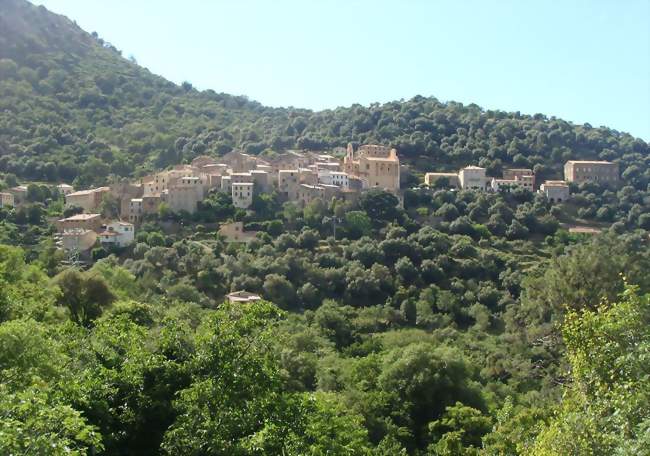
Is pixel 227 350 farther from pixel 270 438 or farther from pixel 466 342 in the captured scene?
pixel 466 342

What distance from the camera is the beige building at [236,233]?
52125mm

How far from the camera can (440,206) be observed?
61.3 meters

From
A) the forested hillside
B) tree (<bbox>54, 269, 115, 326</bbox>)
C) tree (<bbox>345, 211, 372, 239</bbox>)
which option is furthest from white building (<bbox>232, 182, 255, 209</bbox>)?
tree (<bbox>54, 269, 115, 326</bbox>)

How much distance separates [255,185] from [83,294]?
31.7 meters

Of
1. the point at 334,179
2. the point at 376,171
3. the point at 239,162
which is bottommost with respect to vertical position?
the point at 334,179

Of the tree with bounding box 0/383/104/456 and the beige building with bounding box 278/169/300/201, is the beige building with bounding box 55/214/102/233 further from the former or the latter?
the tree with bounding box 0/383/104/456

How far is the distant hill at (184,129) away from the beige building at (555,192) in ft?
24.6

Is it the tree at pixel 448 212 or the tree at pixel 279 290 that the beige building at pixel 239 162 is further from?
the tree at pixel 279 290

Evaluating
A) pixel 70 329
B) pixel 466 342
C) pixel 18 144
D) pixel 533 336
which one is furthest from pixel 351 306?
pixel 18 144

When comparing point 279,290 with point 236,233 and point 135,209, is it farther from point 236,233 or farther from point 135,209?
point 135,209

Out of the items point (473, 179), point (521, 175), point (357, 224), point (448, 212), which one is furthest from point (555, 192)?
point (357, 224)

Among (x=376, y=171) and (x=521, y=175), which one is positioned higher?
(x=376, y=171)

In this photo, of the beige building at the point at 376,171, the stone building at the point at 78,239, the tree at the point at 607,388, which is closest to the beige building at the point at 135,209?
the stone building at the point at 78,239

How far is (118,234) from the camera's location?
50562 mm
